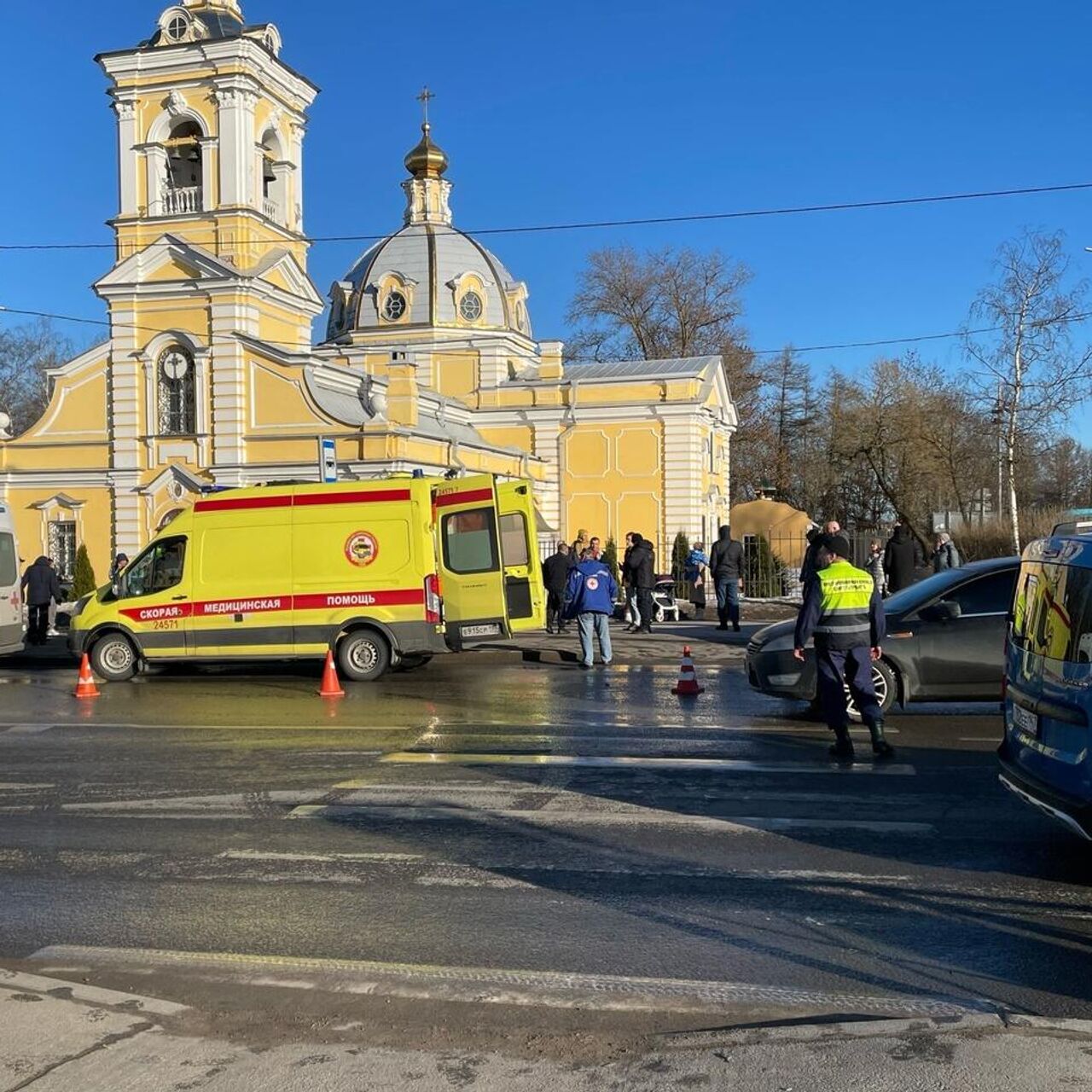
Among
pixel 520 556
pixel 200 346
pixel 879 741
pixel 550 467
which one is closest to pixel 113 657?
pixel 520 556

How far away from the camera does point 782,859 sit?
23.0ft

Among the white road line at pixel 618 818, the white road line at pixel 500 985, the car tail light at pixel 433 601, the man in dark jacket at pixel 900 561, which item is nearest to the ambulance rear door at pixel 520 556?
the car tail light at pixel 433 601

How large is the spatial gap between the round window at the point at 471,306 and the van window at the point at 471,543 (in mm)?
37194

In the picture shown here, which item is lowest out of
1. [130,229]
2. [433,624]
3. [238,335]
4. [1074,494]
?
[433,624]

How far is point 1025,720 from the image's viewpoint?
6.90 meters

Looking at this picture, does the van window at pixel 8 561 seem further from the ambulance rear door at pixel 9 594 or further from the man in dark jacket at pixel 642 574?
the man in dark jacket at pixel 642 574

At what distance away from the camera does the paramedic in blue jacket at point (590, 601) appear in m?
16.9

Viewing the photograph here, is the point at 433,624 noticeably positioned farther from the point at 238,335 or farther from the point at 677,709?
the point at 238,335

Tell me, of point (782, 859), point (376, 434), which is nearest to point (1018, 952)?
point (782, 859)

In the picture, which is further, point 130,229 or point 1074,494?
point 1074,494

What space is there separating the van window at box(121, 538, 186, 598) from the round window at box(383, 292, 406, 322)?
3771 cm

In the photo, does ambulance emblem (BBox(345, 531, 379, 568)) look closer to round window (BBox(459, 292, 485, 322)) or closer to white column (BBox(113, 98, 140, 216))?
white column (BBox(113, 98, 140, 216))

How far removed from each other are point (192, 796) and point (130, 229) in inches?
1255

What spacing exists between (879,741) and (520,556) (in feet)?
29.3
